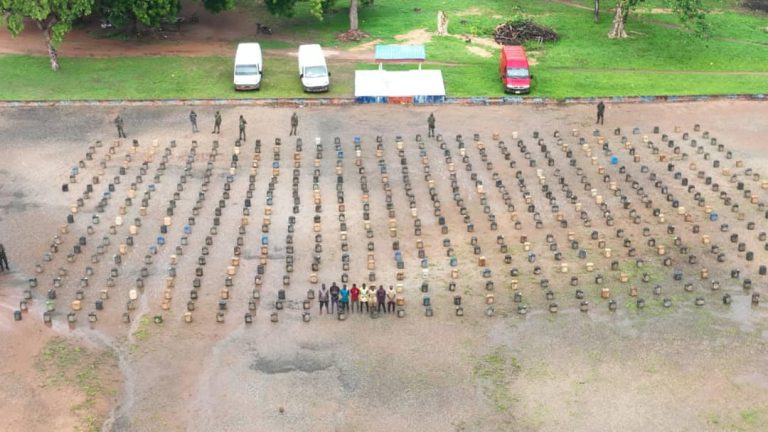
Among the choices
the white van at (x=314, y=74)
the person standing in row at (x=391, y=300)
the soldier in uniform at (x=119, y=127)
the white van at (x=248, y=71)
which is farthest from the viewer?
the white van at (x=248, y=71)

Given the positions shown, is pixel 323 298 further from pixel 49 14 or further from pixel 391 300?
pixel 49 14

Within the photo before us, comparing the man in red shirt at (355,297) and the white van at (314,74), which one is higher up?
the white van at (314,74)

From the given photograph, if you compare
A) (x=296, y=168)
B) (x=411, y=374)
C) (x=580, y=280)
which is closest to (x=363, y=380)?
(x=411, y=374)

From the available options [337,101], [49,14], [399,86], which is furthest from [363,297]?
[49,14]

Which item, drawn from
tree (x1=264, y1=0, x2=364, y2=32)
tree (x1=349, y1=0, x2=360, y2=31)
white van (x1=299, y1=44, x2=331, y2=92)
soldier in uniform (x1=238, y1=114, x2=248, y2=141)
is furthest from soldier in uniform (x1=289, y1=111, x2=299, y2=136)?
tree (x1=349, y1=0, x2=360, y2=31)

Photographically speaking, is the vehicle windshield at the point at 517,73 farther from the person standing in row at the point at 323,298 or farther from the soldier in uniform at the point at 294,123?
the person standing in row at the point at 323,298

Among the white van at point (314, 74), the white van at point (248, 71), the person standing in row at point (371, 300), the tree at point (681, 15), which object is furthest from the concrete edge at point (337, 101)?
the person standing in row at point (371, 300)
